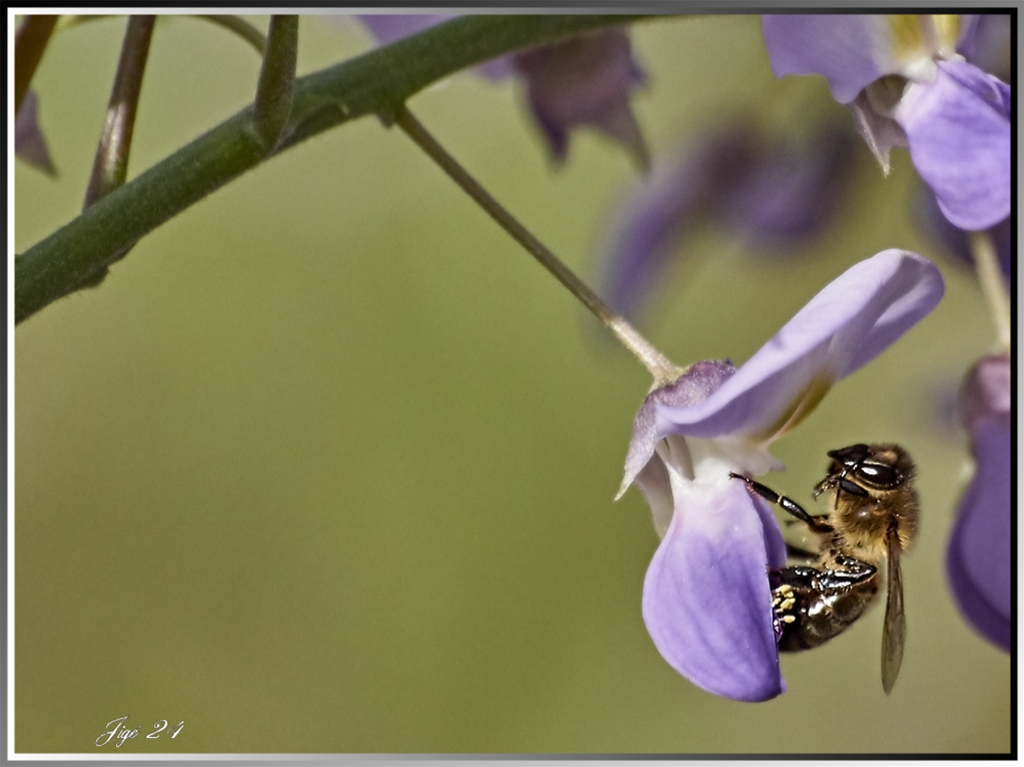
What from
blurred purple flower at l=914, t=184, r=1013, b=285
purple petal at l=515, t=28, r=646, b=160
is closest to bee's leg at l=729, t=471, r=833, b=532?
Result: blurred purple flower at l=914, t=184, r=1013, b=285

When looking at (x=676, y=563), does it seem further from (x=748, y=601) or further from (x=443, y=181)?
(x=443, y=181)

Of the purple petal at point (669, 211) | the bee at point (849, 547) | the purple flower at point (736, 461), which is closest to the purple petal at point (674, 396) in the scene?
the purple flower at point (736, 461)

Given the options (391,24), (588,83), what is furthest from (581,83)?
(391,24)

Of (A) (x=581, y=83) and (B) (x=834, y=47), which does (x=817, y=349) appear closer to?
(B) (x=834, y=47)

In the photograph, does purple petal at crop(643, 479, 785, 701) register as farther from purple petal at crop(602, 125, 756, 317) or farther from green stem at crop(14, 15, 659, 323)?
purple petal at crop(602, 125, 756, 317)

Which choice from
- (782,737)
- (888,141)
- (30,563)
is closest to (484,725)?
(782,737)
